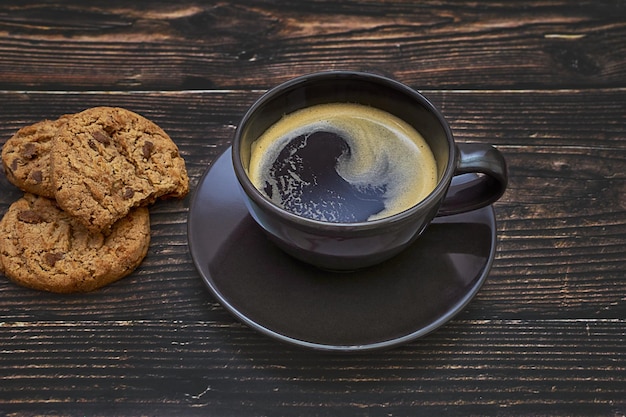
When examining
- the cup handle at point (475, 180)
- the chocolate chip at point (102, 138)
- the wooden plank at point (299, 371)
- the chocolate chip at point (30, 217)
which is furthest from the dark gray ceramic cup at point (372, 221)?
the chocolate chip at point (30, 217)

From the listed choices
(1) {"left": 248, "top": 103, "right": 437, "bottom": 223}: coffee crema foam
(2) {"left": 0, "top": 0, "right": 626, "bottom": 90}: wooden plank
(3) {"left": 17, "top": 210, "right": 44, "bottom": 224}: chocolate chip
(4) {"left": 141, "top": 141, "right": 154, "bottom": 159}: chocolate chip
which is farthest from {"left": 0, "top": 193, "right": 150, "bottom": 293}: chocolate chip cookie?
(2) {"left": 0, "top": 0, "right": 626, "bottom": 90}: wooden plank

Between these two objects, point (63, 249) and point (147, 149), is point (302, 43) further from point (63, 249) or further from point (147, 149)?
point (63, 249)

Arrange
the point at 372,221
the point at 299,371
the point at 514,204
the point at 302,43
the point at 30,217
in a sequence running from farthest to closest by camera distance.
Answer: the point at 302,43
the point at 514,204
the point at 30,217
the point at 299,371
the point at 372,221

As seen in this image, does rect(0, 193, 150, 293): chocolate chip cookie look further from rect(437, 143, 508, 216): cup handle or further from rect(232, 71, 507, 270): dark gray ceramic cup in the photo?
rect(437, 143, 508, 216): cup handle

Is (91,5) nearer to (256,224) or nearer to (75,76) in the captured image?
(75,76)

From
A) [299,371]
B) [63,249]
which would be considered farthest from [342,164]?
[63,249]
